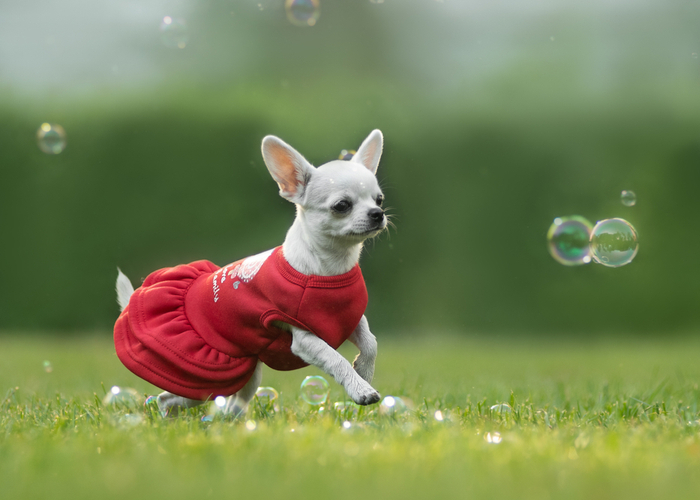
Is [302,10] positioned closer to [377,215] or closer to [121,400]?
[377,215]

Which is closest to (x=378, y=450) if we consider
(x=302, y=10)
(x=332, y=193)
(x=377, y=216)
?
(x=377, y=216)

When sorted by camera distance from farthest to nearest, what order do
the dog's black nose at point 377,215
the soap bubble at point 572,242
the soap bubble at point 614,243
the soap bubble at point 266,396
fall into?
the soap bubble at point 572,242
the soap bubble at point 614,243
the soap bubble at point 266,396
the dog's black nose at point 377,215

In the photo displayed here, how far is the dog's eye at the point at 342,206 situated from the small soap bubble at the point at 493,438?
3.52 ft

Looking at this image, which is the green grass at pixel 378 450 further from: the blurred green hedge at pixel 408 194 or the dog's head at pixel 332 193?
the blurred green hedge at pixel 408 194

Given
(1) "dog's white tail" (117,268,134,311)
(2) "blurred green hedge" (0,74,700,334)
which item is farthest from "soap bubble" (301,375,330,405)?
(2) "blurred green hedge" (0,74,700,334)

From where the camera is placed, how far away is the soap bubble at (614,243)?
390 cm

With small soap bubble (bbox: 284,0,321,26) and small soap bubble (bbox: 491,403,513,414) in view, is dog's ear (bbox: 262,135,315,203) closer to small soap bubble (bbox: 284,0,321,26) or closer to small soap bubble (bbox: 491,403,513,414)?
small soap bubble (bbox: 491,403,513,414)

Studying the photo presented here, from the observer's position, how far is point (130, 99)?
→ 7.55 m

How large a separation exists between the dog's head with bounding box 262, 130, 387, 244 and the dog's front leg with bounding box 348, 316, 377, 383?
0.42 metres

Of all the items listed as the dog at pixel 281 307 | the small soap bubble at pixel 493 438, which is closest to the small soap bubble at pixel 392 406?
the dog at pixel 281 307

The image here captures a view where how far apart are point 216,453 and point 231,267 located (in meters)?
1.15

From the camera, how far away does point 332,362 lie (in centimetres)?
262

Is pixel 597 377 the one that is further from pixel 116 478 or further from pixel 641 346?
pixel 116 478

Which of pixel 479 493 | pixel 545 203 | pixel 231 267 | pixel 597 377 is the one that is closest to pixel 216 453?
pixel 479 493
